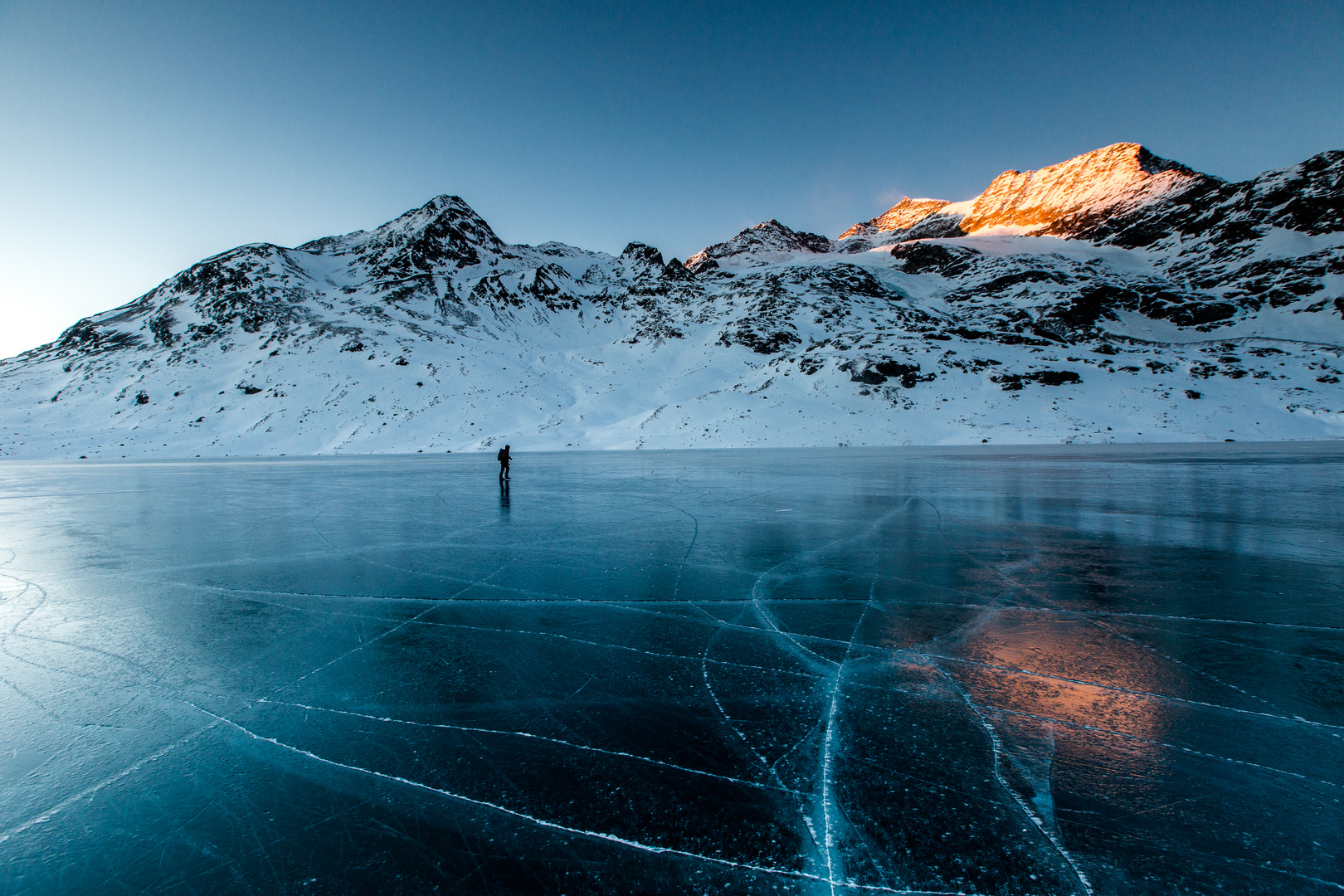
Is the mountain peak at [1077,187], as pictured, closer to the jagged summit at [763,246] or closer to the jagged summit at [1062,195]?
the jagged summit at [1062,195]

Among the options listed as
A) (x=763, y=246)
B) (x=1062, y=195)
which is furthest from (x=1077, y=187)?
(x=763, y=246)

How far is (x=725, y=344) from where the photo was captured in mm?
69438

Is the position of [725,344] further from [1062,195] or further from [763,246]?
[1062,195]

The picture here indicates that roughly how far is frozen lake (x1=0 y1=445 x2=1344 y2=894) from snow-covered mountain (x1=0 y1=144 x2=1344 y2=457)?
3804 centimetres

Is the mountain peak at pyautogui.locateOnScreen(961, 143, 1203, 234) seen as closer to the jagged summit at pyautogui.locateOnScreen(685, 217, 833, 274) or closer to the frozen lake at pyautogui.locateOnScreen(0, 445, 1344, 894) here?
the jagged summit at pyautogui.locateOnScreen(685, 217, 833, 274)

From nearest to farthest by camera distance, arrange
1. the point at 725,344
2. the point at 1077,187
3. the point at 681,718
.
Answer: the point at 681,718 < the point at 725,344 < the point at 1077,187

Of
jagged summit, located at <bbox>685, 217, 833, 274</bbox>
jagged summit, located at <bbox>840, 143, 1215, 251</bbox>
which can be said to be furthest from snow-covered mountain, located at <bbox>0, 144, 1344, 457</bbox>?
jagged summit, located at <bbox>685, 217, 833, 274</bbox>

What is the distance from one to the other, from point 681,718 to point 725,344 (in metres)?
68.1

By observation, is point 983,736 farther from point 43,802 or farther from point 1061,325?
point 1061,325

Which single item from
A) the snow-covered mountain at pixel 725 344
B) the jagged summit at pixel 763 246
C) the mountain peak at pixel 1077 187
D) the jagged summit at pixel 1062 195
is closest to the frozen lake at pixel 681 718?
the snow-covered mountain at pixel 725 344

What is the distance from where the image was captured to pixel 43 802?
2.50 metres

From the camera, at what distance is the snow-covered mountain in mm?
45781

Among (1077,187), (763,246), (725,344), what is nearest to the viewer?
(725,344)

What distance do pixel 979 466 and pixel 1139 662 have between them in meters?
18.4
